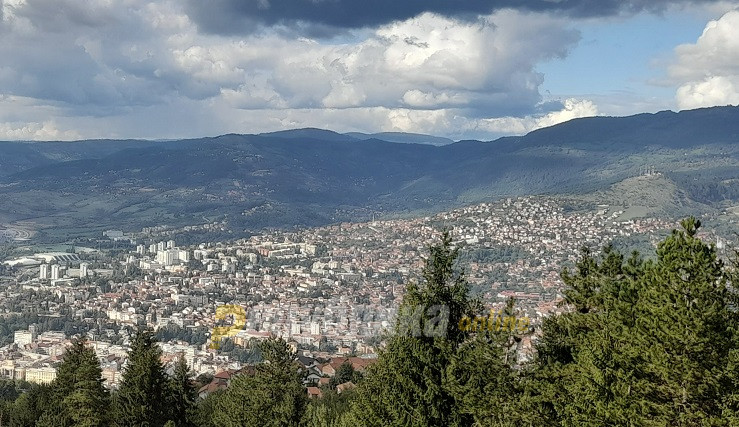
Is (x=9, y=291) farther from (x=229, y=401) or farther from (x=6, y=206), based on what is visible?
(x=6, y=206)

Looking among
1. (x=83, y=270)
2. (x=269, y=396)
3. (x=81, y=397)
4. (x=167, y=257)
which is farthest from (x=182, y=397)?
(x=167, y=257)

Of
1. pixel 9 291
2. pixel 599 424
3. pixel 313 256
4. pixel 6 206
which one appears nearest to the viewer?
pixel 599 424

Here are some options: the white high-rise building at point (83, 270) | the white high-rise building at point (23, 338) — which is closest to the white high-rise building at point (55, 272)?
the white high-rise building at point (83, 270)

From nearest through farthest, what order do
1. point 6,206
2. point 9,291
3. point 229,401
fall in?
1. point 229,401
2. point 9,291
3. point 6,206

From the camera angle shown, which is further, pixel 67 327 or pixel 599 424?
pixel 67 327

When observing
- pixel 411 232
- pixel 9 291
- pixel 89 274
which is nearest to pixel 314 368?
pixel 9 291

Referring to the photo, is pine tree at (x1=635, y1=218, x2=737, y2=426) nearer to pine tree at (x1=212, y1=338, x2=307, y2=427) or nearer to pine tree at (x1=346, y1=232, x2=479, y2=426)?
pine tree at (x1=346, y1=232, x2=479, y2=426)

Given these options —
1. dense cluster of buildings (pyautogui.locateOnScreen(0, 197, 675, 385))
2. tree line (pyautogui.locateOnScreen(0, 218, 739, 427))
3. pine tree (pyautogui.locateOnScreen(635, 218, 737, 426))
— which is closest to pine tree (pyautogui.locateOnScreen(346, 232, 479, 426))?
tree line (pyautogui.locateOnScreen(0, 218, 739, 427))
